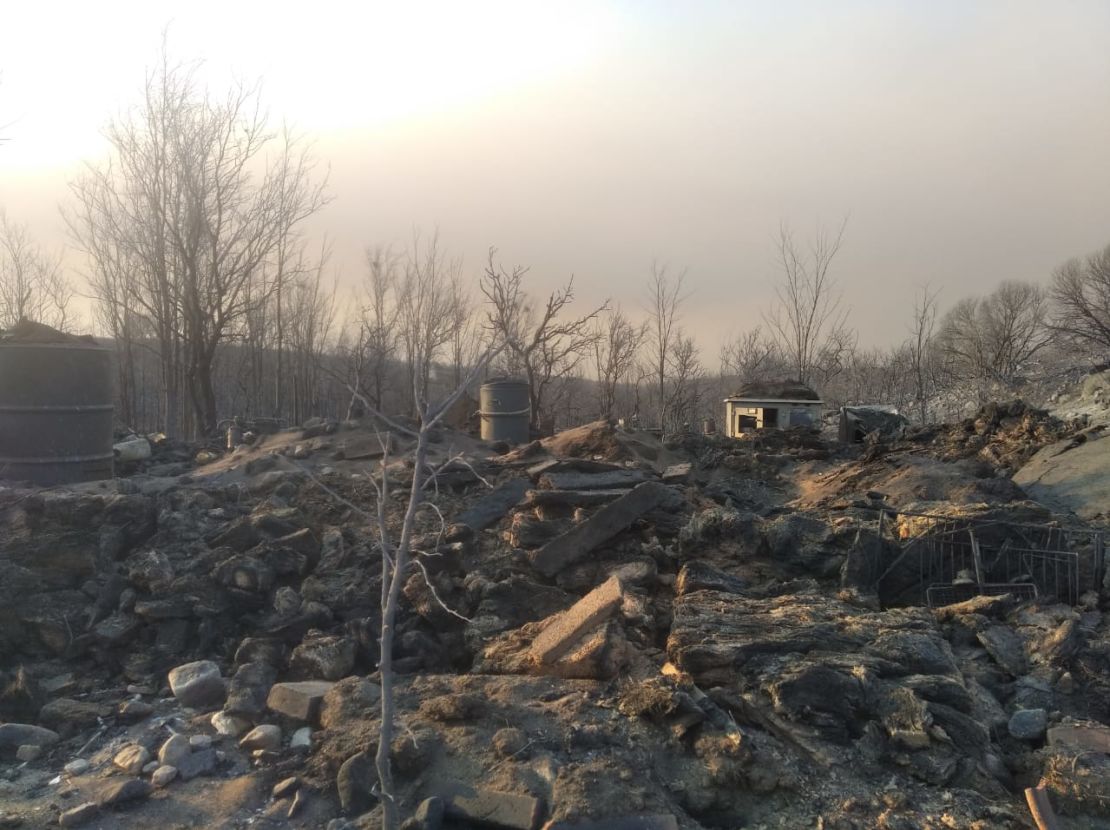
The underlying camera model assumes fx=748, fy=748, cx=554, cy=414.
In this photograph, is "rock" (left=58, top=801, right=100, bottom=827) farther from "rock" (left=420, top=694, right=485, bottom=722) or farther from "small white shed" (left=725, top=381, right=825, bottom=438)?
"small white shed" (left=725, top=381, right=825, bottom=438)

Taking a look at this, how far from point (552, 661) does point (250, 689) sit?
5.89 feet

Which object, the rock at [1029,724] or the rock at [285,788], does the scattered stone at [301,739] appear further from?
the rock at [1029,724]

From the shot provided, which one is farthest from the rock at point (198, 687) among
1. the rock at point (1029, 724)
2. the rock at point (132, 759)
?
the rock at point (1029, 724)

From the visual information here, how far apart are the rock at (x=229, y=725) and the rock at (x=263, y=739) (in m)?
0.14

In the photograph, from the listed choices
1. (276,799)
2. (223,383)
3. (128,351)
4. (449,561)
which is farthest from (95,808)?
(223,383)

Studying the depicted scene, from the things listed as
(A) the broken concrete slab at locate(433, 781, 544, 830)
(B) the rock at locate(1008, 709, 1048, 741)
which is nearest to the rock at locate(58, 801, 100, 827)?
(A) the broken concrete slab at locate(433, 781, 544, 830)

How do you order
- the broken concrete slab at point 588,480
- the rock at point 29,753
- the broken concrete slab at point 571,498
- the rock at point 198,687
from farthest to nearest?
the broken concrete slab at point 588,480, the broken concrete slab at point 571,498, the rock at point 198,687, the rock at point 29,753

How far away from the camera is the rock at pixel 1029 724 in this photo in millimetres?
3809

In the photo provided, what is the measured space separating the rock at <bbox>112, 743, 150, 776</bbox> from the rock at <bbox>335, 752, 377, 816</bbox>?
1130mm

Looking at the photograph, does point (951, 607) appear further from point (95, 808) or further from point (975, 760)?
point (95, 808)

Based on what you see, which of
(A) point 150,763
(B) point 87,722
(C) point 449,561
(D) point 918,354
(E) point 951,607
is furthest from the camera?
(D) point 918,354

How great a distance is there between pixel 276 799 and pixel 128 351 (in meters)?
20.8

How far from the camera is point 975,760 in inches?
139

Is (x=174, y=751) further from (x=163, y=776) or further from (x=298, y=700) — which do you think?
(x=298, y=700)
